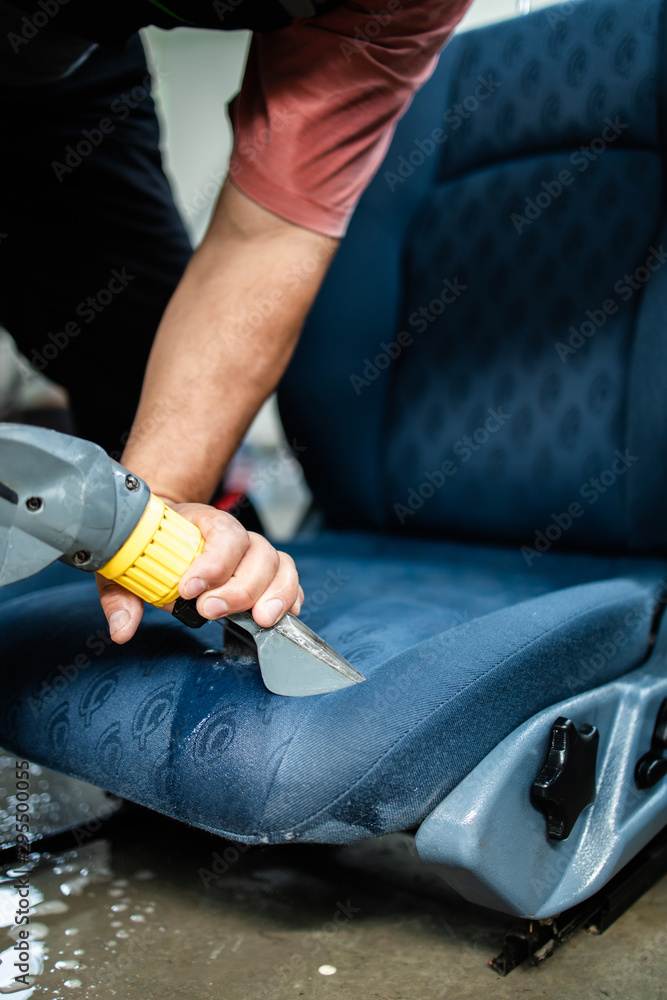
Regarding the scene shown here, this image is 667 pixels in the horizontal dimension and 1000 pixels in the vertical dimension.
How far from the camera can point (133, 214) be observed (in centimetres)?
126

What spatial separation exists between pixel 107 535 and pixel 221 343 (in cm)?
32

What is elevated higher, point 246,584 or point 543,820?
point 246,584

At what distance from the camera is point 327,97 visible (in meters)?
0.79

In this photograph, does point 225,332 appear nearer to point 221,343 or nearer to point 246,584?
point 221,343

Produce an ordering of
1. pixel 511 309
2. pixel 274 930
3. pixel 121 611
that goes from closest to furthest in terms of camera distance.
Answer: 1. pixel 121 611
2. pixel 274 930
3. pixel 511 309

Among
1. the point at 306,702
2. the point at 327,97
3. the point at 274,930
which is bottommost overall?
the point at 274,930

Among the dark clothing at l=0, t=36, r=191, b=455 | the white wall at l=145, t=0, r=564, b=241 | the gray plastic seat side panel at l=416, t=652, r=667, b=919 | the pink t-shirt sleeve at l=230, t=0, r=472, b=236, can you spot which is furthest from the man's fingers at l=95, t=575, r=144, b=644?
the white wall at l=145, t=0, r=564, b=241

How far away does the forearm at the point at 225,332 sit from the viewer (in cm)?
79

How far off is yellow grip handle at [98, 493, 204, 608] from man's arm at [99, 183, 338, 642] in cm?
16

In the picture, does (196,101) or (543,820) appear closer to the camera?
(543,820)

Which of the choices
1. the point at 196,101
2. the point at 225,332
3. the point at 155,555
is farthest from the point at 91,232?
the point at 196,101

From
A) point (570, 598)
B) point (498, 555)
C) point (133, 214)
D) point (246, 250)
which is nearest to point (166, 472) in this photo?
point (246, 250)

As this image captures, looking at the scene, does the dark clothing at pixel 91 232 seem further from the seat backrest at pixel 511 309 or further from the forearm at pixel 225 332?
the forearm at pixel 225 332

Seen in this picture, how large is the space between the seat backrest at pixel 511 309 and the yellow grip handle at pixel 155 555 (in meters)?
0.63
